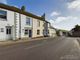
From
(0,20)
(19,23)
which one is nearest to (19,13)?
(19,23)

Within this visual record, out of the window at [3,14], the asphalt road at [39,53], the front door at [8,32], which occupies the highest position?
the window at [3,14]

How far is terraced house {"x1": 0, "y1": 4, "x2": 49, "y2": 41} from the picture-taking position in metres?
35.3

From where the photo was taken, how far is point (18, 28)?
4094 cm

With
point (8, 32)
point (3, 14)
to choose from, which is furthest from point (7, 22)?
point (8, 32)

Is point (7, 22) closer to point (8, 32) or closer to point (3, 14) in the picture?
point (3, 14)

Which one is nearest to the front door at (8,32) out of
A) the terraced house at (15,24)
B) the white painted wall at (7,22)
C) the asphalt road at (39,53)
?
the terraced house at (15,24)

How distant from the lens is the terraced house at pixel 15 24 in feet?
116

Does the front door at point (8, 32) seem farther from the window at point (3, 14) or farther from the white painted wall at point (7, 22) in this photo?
the window at point (3, 14)

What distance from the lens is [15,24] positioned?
128 feet

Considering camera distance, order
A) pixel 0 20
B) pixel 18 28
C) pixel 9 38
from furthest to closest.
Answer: pixel 18 28, pixel 9 38, pixel 0 20

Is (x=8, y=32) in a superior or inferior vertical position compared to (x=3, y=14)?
inferior

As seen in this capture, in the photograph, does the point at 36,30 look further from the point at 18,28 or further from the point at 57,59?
the point at 57,59

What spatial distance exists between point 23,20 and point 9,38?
326 inches

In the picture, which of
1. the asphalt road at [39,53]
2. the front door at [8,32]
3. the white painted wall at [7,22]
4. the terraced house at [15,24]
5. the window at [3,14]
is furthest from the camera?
the front door at [8,32]
